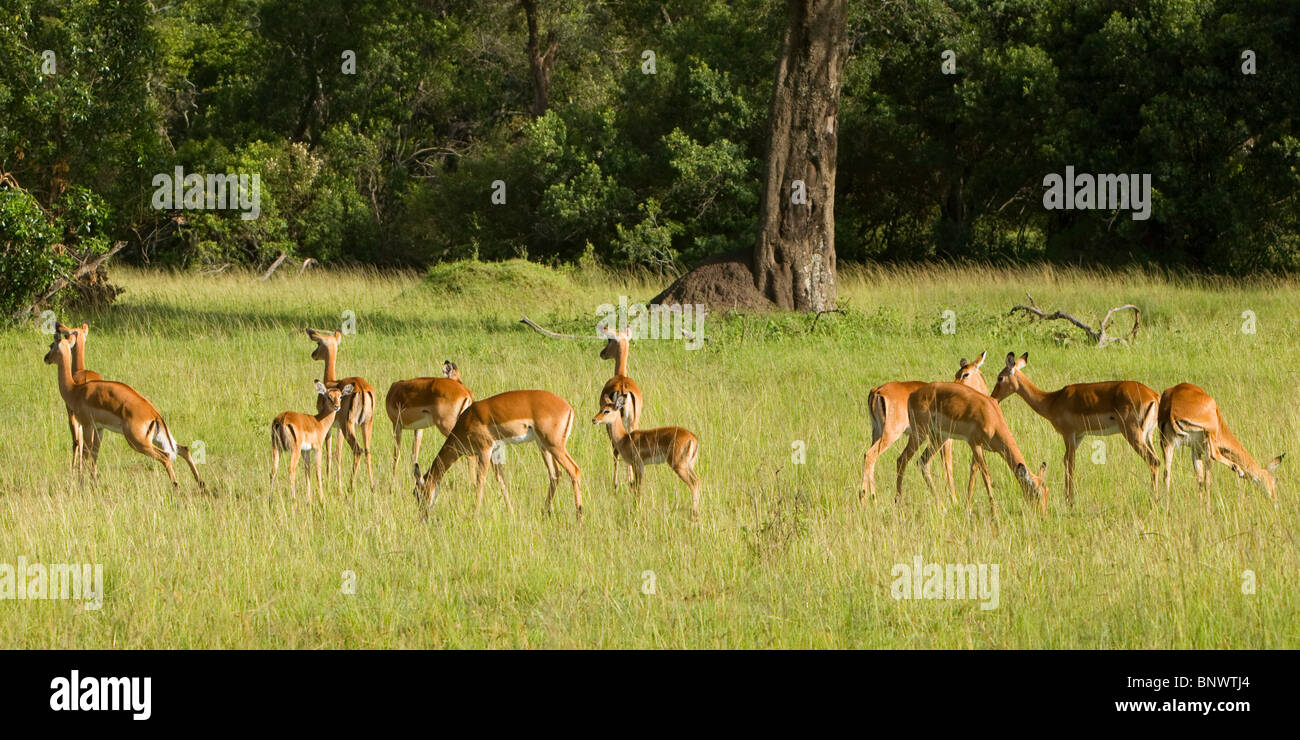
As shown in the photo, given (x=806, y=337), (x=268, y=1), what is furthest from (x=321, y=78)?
(x=806, y=337)

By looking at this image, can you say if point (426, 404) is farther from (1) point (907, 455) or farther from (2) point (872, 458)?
(1) point (907, 455)

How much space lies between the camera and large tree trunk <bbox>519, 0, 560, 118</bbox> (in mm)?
28969

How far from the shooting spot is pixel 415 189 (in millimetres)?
27953

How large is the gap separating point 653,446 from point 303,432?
76.4 inches

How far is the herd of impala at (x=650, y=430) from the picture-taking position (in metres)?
7.34

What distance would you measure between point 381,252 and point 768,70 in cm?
901

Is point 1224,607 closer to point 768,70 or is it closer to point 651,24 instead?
point 768,70

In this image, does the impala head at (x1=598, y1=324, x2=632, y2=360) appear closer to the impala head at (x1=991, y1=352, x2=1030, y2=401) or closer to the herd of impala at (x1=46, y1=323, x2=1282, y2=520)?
the herd of impala at (x1=46, y1=323, x2=1282, y2=520)

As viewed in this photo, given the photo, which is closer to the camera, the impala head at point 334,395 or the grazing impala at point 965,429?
the grazing impala at point 965,429

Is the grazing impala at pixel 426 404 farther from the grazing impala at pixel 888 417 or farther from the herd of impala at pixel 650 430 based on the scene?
the grazing impala at pixel 888 417

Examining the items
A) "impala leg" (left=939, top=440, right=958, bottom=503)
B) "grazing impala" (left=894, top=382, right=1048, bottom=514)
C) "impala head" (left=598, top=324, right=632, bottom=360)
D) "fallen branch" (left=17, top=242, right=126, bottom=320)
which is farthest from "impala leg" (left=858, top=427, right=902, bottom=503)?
"fallen branch" (left=17, top=242, right=126, bottom=320)

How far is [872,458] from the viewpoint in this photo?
7.74m

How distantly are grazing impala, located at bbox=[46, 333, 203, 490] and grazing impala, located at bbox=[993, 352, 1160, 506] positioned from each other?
489cm

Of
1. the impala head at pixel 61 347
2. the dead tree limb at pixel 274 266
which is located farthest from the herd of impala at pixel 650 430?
the dead tree limb at pixel 274 266
